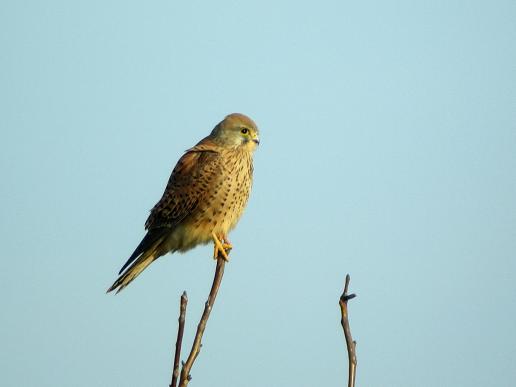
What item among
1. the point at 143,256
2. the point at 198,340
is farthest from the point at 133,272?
the point at 198,340

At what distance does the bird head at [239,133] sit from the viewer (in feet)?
21.9

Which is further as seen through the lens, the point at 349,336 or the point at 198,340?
the point at 198,340

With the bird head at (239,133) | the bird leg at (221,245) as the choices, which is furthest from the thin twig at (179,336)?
the bird head at (239,133)

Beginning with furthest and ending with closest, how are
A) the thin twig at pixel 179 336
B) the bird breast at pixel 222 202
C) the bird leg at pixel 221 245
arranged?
the bird breast at pixel 222 202 < the bird leg at pixel 221 245 < the thin twig at pixel 179 336

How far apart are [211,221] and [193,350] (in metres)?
3.59

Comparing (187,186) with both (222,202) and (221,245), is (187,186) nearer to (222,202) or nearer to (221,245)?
(222,202)

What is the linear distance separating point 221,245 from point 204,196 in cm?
63

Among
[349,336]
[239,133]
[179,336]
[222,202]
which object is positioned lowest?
[179,336]

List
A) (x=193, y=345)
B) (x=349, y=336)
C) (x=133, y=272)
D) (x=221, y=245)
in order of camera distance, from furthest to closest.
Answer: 1. (x=133, y=272)
2. (x=221, y=245)
3. (x=193, y=345)
4. (x=349, y=336)

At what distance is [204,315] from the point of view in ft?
9.62

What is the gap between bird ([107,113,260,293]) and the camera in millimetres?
6410

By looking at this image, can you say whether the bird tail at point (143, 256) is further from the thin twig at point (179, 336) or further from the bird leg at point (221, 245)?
the thin twig at point (179, 336)

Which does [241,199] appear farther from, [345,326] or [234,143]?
[345,326]

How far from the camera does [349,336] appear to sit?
8.74ft
